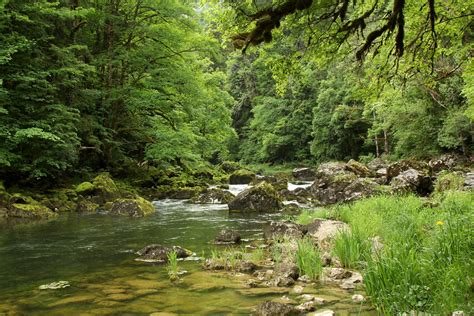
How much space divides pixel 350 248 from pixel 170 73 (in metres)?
18.2

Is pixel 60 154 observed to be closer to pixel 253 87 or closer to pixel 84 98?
pixel 84 98

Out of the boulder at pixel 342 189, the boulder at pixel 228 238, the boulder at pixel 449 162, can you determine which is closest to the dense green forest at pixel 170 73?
the boulder at pixel 449 162

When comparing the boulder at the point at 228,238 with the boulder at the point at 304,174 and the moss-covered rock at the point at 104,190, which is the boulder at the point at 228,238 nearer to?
the moss-covered rock at the point at 104,190

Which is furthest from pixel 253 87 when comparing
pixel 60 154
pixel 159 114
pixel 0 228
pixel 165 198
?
pixel 0 228

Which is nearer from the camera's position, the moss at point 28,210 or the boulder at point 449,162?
the moss at point 28,210

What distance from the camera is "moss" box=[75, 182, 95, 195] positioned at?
1875cm

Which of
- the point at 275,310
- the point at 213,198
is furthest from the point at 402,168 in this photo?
the point at 275,310

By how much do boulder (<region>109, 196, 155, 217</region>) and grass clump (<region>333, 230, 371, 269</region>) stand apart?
10070 millimetres

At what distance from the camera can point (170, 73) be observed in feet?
75.3

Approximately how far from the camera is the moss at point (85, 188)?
18750mm

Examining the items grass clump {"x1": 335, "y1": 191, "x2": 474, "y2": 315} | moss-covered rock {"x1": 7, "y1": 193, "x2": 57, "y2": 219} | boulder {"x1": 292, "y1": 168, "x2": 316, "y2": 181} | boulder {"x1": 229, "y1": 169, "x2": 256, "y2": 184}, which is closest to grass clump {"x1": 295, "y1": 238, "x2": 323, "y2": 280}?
grass clump {"x1": 335, "y1": 191, "x2": 474, "y2": 315}

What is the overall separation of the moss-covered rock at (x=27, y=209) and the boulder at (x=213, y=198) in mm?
6951

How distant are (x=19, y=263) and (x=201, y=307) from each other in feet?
15.3

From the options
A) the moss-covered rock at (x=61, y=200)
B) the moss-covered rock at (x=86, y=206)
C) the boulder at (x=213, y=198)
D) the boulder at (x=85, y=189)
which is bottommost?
the boulder at (x=213, y=198)
